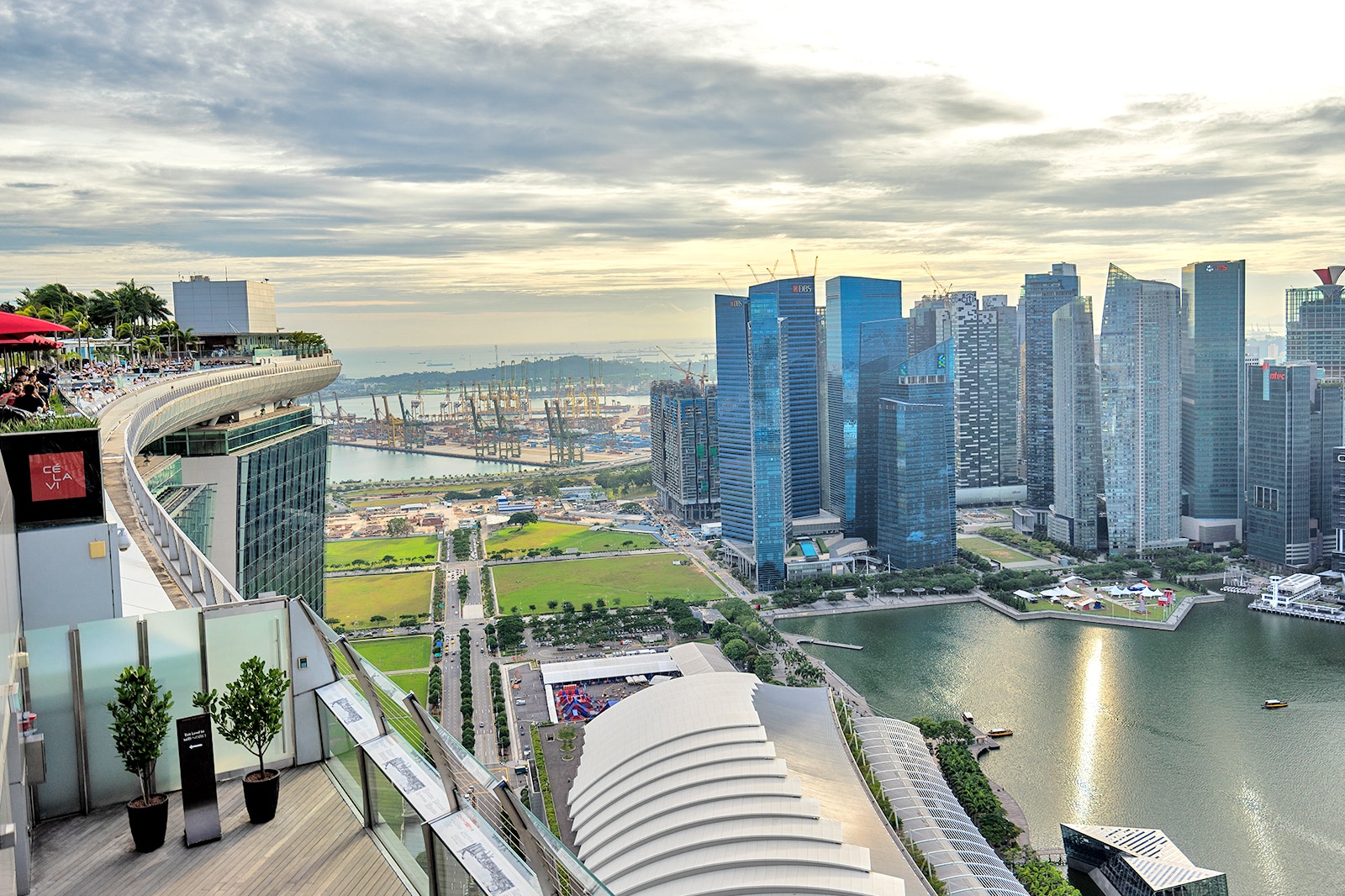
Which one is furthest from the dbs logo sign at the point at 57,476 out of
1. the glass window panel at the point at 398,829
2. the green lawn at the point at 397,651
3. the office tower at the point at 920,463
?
the office tower at the point at 920,463

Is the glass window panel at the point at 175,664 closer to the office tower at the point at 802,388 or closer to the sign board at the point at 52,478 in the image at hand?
the sign board at the point at 52,478

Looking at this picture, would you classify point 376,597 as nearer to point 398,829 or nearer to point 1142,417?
point 1142,417

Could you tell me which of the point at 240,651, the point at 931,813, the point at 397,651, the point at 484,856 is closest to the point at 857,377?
the point at 397,651

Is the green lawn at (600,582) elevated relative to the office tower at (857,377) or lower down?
lower down

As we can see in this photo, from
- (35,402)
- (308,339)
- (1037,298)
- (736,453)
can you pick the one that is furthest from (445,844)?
(1037,298)

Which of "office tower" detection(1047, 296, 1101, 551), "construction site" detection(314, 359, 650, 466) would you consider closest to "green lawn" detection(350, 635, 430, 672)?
"office tower" detection(1047, 296, 1101, 551)
